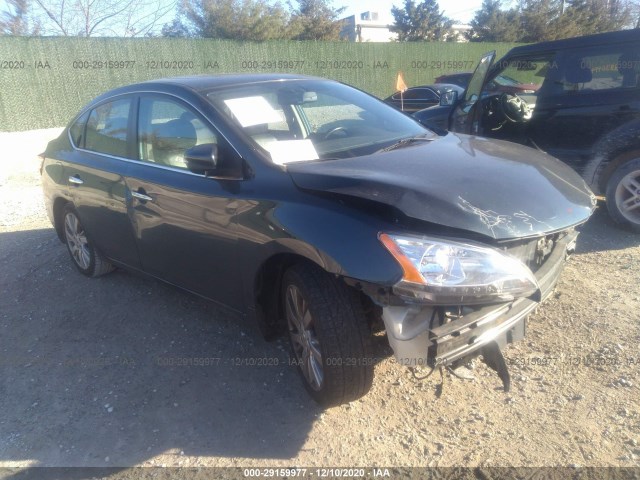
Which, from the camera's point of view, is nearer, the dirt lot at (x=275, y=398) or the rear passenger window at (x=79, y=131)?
the dirt lot at (x=275, y=398)

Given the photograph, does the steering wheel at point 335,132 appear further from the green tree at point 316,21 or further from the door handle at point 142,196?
the green tree at point 316,21

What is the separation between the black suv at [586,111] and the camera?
492 cm

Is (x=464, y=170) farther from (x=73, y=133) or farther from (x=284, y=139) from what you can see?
(x=73, y=133)

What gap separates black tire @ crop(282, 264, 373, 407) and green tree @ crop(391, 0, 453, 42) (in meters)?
41.4

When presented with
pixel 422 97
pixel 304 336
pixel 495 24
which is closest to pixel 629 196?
pixel 304 336

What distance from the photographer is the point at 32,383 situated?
3.34 meters

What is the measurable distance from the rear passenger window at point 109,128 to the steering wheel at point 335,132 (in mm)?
1449

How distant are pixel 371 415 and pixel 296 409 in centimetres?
40

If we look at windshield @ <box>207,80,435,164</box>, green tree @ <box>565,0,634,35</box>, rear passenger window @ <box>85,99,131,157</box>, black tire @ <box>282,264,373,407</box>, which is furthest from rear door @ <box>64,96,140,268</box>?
green tree @ <box>565,0,634,35</box>

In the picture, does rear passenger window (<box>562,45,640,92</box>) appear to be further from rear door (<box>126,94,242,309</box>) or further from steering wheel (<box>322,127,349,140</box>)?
A: rear door (<box>126,94,242,309</box>)

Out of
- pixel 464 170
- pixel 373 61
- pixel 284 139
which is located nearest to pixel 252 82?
pixel 284 139

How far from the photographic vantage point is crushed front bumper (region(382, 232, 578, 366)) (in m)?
2.22

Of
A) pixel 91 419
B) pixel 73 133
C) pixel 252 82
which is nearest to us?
pixel 91 419
